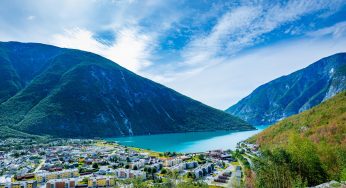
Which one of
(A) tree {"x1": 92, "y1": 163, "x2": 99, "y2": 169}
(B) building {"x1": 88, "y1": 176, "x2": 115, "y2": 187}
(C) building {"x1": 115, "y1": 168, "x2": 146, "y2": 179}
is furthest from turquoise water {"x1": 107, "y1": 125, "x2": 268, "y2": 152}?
(B) building {"x1": 88, "y1": 176, "x2": 115, "y2": 187}

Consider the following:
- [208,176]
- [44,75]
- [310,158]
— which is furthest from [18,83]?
[310,158]

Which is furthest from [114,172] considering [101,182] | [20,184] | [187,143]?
[187,143]

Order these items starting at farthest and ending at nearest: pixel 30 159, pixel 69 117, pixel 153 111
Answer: pixel 153 111
pixel 69 117
pixel 30 159

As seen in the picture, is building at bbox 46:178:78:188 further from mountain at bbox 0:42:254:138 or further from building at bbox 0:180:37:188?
mountain at bbox 0:42:254:138

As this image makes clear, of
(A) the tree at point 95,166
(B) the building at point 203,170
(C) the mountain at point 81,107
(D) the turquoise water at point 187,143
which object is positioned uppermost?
(C) the mountain at point 81,107

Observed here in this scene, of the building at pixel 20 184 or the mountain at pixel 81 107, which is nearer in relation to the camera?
the building at pixel 20 184

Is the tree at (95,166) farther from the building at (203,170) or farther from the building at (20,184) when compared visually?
the building at (203,170)

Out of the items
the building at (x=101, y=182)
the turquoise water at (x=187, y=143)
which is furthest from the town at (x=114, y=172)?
the turquoise water at (x=187, y=143)

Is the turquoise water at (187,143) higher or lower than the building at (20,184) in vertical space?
higher

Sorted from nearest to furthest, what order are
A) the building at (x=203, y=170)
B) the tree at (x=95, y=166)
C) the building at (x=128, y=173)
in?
the building at (x=128, y=173), the building at (x=203, y=170), the tree at (x=95, y=166)

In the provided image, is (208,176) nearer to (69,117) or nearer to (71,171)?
(71,171)

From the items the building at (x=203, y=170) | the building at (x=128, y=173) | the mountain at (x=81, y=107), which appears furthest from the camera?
the mountain at (x=81, y=107)
